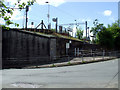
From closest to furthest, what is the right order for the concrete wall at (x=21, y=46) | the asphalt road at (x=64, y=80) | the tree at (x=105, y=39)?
the asphalt road at (x=64, y=80)
the concrete wall at (x=21, y=46)
the tree at (x=105, y=39)

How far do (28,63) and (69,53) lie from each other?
32.6 ft

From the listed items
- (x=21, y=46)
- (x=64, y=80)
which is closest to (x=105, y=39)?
(x=21, y=46)

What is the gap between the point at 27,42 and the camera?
24031mm

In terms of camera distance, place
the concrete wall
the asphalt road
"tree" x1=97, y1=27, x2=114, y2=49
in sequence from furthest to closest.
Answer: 1. "tree" x1=97, y1=27, x2=114, y2=49
2. the concrete wall
3. the asphalt road

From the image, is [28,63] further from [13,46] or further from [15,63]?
[13,46]

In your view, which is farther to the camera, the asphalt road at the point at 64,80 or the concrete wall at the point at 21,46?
the concrete wall at the point at 21,46

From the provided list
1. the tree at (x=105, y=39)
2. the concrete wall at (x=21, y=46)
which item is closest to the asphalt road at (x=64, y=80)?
the concrete wall at (x=21, y=46)

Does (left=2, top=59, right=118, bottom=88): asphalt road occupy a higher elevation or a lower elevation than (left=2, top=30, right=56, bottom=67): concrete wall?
lower

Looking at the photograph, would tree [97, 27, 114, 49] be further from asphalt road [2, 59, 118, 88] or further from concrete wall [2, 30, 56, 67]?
asphalt road [2, 59, 118, 88]

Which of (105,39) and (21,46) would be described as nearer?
(21,46)

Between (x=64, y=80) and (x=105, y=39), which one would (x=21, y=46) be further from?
(x=105, y=39)

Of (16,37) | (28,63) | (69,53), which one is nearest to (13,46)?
(16,37)

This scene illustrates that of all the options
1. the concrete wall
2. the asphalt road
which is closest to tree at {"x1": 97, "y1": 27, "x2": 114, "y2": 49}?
the concrete wall

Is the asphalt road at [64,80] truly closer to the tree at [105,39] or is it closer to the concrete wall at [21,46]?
the concrete wall at [21,46]
